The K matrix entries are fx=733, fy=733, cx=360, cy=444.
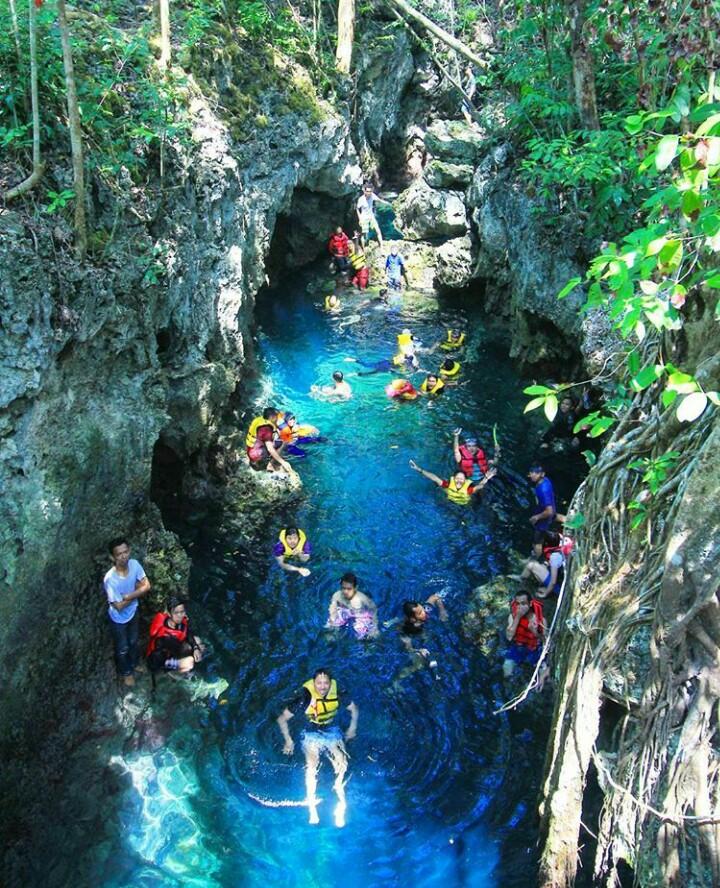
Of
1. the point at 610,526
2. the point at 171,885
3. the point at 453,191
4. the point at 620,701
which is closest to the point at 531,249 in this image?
the point at 453,191

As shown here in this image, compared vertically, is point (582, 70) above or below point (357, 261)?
above

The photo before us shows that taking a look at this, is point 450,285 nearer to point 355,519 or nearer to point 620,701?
point 355,519

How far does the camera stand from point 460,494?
1242cm

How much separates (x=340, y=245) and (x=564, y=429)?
10.2 m

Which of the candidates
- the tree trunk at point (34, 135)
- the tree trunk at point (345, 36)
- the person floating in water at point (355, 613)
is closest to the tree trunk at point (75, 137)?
the tree trunk at point (34, 135)

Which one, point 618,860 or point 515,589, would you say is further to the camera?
point 515,589

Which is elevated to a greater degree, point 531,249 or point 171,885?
point 531,249

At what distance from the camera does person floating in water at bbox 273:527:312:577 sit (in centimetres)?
1103

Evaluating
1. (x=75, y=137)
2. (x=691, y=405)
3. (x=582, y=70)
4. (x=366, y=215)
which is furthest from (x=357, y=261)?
(x=691, y=405)

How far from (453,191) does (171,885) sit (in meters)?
18.9

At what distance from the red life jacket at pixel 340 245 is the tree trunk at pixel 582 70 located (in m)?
9.44

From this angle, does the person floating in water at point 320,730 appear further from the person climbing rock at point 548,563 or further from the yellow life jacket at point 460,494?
the yellow life jacket at point 460,494

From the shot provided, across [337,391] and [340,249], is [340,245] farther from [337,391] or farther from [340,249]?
[337,391]

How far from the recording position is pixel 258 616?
1028 centimetres
